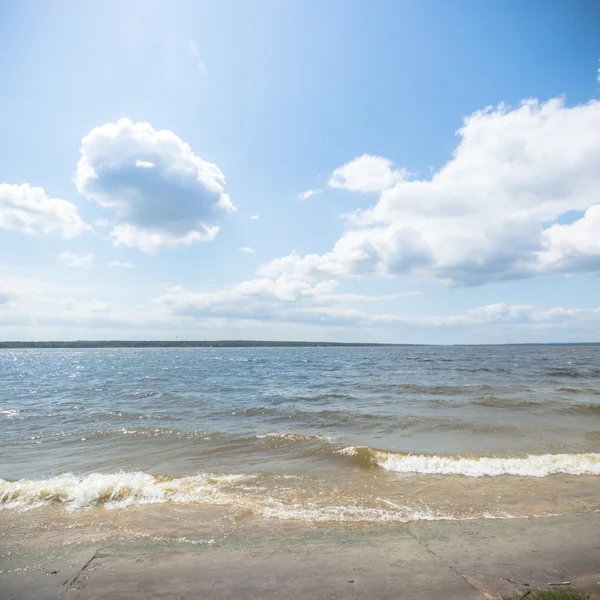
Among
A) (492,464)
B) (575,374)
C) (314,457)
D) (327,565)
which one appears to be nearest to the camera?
(327,565)

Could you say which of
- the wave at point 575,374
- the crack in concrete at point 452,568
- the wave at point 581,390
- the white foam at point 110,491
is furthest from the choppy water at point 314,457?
the wave at point 575,374

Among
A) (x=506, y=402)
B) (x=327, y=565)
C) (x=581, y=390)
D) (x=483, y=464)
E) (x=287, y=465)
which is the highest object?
(x=327, y=565)

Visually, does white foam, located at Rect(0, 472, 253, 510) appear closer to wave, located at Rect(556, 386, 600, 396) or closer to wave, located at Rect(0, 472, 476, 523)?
wave, located at Rect(0, 472, 476, 523)

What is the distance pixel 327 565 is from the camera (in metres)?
5.02

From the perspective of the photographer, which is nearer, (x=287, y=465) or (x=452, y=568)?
(x=452, y=568)

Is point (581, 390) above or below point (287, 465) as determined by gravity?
below

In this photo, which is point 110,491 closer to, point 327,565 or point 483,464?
point 327,565

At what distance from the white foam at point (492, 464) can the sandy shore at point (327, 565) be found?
3.84m

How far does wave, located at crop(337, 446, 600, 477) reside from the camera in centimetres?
995

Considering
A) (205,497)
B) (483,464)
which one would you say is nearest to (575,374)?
(483,464)

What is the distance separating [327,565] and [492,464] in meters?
7.75

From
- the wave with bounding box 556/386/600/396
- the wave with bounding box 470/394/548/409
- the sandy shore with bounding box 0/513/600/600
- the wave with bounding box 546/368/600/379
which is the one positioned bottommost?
the wave with bounding box 546/368/600/379

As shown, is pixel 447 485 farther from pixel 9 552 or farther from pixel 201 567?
pixel 9 552

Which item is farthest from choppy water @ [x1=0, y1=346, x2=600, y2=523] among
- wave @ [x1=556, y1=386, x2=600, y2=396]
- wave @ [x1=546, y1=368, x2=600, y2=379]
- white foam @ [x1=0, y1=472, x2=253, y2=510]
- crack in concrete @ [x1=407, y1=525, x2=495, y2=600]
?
wave @ [x1=546, y1=368, x2=600, y2=379]
